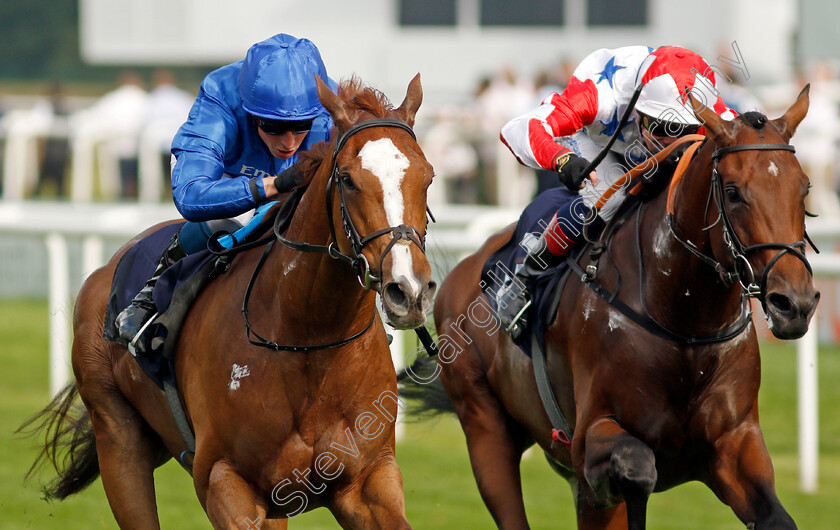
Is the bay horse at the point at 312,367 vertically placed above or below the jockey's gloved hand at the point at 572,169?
below

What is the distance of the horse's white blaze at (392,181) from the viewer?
3.10m

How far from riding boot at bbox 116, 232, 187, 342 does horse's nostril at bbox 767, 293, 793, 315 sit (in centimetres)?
207

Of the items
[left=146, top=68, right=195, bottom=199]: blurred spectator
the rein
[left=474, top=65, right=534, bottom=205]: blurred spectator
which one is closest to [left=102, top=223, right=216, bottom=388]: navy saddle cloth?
the rein

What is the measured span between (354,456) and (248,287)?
24.8 inches

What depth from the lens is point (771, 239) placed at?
3377mm

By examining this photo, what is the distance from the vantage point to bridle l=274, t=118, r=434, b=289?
3164mm

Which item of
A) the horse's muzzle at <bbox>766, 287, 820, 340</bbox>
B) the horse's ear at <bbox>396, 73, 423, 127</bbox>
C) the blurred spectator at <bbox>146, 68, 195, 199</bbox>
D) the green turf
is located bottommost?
the green turf

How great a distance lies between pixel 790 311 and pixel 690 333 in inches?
26.4

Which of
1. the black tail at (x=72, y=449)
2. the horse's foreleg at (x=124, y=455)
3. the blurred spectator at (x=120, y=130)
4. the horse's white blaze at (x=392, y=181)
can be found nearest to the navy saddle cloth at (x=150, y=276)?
the horse's foreleg at (x=124, y=455)

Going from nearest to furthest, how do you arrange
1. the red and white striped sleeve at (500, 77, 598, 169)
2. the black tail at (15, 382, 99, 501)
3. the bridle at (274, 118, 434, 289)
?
the bridle at (274, 118, 434, 289) < the red and white striped sleeve at (500, 77, 598, 169) < the black tail at (15, 382, 99, 501)

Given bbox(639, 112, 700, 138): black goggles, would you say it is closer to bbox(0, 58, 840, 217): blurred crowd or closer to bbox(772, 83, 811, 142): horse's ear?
bbox(772, 83, 811, 142): horse's ear

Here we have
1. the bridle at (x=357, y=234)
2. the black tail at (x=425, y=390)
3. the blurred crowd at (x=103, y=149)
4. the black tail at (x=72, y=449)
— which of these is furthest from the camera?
the blurred crowd at (x=103, y=149)

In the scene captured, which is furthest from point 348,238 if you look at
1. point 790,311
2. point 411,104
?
point 790,311

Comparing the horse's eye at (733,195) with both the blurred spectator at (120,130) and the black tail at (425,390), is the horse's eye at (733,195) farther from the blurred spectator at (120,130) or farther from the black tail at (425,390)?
the blurred spectator at (120,130)
